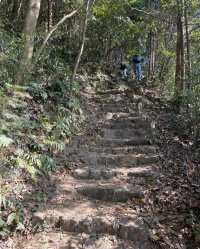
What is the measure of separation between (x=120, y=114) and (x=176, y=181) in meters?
5.58

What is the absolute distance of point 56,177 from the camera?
24.9ft

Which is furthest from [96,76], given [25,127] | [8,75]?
[25,127]

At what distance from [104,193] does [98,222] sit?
3.42 feet

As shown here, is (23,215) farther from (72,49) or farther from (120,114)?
(72,49)

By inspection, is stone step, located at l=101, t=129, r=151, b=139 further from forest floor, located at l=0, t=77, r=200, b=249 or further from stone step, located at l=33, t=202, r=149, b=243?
stone step, located at l=33, t=202, r=149, b=243

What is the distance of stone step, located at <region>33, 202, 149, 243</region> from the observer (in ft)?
18.7

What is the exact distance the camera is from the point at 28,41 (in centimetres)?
1024

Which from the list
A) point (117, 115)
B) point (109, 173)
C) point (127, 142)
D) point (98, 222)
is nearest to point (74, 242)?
point (98, 222)

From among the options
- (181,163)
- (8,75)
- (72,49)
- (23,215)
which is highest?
(72,49)

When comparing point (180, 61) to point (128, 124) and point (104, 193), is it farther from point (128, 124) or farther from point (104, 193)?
point (104, 193)

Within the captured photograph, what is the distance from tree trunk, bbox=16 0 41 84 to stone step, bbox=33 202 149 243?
15.4 feet

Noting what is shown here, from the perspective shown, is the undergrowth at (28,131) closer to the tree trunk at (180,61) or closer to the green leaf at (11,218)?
the green leaf at (11,218)

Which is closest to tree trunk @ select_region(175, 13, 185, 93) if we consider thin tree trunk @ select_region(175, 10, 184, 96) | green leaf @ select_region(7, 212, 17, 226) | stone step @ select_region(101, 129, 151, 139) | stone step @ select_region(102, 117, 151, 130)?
thin tree trunk @ select_region(175, 10, 184, 96)

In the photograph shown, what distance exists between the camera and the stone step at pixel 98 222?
5.70 metres
